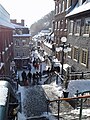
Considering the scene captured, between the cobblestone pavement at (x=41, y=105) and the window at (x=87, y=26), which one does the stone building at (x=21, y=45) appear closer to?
the cobblestone pavement at (x=41, y=105)

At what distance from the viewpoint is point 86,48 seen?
1716cm

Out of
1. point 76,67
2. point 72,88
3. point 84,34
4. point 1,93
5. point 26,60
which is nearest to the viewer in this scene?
point 1,93

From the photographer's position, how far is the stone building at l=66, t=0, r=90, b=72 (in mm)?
16875

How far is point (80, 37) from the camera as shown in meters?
18.5

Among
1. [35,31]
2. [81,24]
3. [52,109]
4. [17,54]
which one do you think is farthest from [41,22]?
[52,109]

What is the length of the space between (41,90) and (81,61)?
485 cm

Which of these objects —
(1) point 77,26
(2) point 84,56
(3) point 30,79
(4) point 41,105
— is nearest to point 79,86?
(4) point 41,105

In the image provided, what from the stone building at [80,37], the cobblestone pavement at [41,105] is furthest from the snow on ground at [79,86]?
the stone building at [80,37]

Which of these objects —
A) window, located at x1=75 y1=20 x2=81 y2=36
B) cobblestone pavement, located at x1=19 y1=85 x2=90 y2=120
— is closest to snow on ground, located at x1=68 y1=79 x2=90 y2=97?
cobblestone pavement, located at x1=19 y1=85 x2=90 y2=120

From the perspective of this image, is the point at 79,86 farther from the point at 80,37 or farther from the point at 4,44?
the point at 4,44

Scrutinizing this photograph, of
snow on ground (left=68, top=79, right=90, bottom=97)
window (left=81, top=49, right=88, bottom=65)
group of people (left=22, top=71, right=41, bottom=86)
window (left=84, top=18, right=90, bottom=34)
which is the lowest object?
group of people (left=22, top=71, right=41, bottom=86)

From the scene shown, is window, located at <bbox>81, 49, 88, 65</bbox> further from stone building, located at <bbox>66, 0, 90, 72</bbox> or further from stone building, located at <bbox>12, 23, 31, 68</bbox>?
stone building, located at <bbox>12, 23, 31, 68</bbox>

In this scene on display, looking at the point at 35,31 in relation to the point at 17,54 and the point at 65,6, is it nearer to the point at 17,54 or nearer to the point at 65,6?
the point at 17,54

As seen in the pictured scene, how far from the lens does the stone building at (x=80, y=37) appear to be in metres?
16.9
